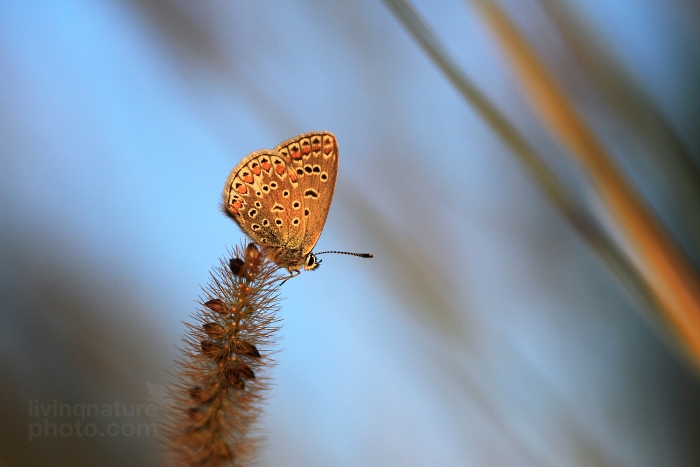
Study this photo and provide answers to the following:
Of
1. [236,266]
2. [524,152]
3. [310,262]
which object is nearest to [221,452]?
[236,266]

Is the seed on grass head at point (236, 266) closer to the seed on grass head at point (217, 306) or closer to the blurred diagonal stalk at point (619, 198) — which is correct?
the seed on grass head at point (217, 306)

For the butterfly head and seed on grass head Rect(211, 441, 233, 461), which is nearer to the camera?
seed on grass head Rect(211, 441, 233, 461)

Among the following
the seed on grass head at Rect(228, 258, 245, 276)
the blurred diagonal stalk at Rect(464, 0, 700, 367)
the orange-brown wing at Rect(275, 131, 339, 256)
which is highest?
the orange-brown wing at Rect(275, 131, 339, 256)

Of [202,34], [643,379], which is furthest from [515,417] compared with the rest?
[202,34]

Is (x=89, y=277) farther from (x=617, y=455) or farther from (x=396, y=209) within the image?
(x=617, y=455)

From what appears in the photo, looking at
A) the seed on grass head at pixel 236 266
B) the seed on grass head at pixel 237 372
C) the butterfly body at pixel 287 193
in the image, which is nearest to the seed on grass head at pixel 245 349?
the seed on grass head at pixel 237 372

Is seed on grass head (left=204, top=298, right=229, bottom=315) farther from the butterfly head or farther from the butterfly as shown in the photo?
the butterfly head

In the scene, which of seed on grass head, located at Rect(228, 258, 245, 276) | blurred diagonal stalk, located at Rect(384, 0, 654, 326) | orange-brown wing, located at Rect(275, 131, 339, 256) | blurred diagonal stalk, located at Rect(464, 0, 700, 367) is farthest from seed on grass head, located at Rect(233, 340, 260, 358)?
blurred diagonal stalk, located at Rect(464, 0, 700, 367)
